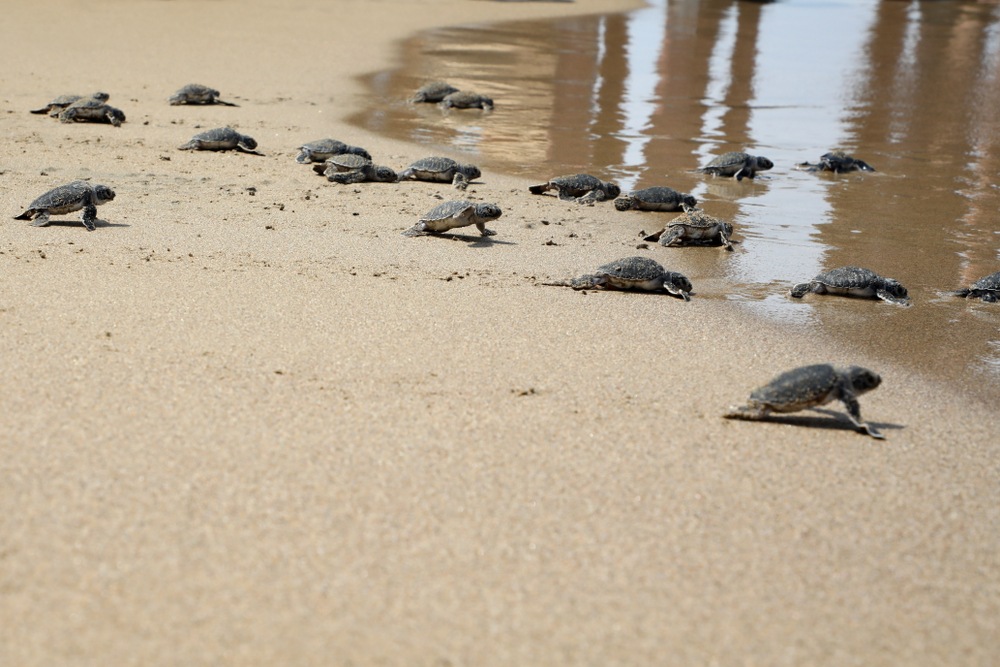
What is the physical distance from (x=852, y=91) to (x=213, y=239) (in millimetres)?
16046

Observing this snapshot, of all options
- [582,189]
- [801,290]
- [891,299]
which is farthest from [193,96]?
[891,299]

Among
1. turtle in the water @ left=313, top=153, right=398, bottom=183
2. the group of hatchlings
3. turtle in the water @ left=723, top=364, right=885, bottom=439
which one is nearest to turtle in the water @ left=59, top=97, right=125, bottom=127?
the group of hatchlings

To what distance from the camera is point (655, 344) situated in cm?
512

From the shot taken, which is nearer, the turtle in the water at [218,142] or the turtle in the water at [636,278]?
the turtle in the water at [636,278]

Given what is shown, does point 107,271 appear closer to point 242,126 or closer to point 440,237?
point 440,237

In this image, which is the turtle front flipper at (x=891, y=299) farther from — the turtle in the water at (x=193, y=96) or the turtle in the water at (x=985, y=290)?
the turtle in the water at (x=193, y=96)

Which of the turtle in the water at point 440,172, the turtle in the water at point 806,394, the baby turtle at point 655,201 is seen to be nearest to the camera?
the turtle in the water at point 806,394

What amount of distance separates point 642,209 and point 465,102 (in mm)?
6749

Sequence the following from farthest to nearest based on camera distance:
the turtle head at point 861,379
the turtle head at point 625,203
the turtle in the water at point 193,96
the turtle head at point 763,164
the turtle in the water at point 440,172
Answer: the turtle in the water at point 193,96 < the turtle head at point 763,164 < the turtle in the water at point 440,172 < the turtle head at point 625,203 < the turtle head at point 861,379

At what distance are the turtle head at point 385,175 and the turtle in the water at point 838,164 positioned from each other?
5.53 metres

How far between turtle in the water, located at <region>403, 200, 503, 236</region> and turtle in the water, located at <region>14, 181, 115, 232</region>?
8.38ft

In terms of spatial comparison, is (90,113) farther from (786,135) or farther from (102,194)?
(786,135)

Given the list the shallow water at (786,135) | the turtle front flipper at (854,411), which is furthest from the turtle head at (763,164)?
the turtle front flipper at (854,411)

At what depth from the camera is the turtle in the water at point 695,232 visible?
24.1ft
